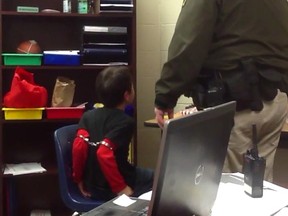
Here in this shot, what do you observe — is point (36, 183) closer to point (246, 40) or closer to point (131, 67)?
point (131, 67)

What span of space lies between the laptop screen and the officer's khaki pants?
827 mm

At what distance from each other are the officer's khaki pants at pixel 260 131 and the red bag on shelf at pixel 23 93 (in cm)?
148

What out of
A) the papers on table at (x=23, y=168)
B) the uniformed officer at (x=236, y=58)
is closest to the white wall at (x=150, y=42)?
the papers on table at (x=23, y=168)

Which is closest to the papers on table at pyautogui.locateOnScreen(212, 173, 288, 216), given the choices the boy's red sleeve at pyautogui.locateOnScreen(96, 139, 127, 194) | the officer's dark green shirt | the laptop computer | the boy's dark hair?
the laptop computer

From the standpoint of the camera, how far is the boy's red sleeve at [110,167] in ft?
7.80

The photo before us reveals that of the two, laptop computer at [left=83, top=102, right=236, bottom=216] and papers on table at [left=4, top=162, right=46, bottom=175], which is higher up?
laptop computer at [left=83, top=102, right=236, bottom=216]

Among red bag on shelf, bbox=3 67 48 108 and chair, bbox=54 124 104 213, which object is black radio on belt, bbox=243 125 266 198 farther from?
red bag on shelf, bbox=3 67 48 108

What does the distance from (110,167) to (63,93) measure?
103 centimetres

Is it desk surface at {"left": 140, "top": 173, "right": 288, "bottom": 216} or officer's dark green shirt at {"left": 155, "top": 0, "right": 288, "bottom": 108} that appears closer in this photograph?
desk surface at {"left": 140, "top": 173, "right": 288, "bottom": 216}

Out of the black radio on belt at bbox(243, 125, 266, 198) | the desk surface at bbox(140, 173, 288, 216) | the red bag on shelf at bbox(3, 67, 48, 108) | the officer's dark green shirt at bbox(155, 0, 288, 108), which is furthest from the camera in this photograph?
the red bag on shelf at bbox(3, 67, 48, 108)

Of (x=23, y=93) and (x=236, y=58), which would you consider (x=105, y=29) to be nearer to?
(x=23, y=93)

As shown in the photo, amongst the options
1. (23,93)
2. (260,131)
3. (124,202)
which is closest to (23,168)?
(23,93)

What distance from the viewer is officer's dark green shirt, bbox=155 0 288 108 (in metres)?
2.03

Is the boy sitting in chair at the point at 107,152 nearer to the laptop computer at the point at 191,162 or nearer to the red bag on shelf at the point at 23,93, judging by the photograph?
the red bag on shelf at the point at 23,93
